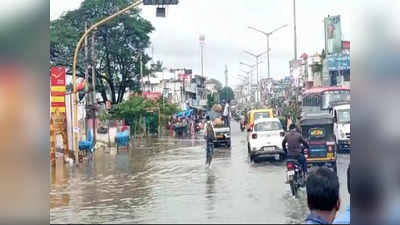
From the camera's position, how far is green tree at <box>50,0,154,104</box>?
3428mm

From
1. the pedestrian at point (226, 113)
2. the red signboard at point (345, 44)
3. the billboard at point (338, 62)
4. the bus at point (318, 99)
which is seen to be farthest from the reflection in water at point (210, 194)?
the red signboard at point (345, 44)

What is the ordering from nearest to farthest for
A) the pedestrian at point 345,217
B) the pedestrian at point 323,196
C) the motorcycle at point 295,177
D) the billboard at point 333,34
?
1. the pedestrian at point 323,196
2. the pedestrian at point 345,217
3. the billboard at point 333,34
4. the motorcycle at point 295,177

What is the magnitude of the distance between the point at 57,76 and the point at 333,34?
5.05 feet

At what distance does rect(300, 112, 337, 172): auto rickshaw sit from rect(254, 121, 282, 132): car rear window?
0.49ft

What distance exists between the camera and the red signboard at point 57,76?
318 cm

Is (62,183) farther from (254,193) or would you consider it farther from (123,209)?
(254,193)

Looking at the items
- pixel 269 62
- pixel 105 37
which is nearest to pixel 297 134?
Result: pixel 269 62

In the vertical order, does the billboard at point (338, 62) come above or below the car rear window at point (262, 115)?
above

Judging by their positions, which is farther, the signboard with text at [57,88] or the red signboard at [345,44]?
the signboard with text at [57,88]

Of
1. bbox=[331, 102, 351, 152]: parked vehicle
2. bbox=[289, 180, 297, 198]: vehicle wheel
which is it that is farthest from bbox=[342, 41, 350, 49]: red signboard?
bbox=[289, 180, 297, 198]: vehicle wheel

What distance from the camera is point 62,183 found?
11.0ft

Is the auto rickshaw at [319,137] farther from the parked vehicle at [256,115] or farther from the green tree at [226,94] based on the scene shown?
the green tree at [226,94]

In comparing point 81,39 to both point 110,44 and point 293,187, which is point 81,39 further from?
point 293,187

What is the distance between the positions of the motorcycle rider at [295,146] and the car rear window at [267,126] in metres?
0.14
